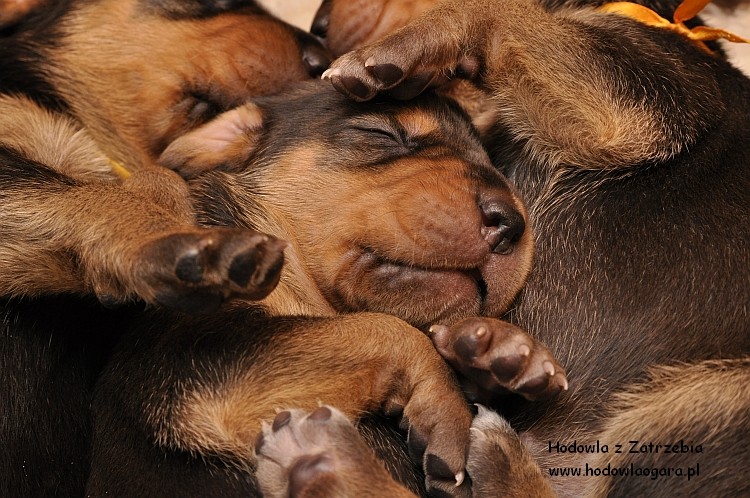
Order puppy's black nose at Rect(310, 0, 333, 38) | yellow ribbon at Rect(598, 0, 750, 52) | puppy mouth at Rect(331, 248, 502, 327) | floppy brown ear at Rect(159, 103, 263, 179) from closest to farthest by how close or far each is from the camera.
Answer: puppy mouth at Rect(331, 248, 502, 327) < floppy brown ear at Rect(159, 103, 263, 179) < yellow ribbon at Rect(598, 0, 750, 52) < puppy's black nose at Rect(310, 0, 333, 38)

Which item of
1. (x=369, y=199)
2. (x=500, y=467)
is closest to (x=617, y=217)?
(x=369, y=199)

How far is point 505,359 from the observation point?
Answer: 2867 millimetres

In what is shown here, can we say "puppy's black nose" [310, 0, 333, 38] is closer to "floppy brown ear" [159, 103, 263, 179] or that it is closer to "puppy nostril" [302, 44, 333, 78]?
"puppy nostril" [302, 44, 333, 78]

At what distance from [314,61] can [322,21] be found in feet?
1.06

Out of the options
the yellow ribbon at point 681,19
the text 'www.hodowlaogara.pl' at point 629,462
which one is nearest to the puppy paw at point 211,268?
the text 'www.hodowlaogara.pl' at point 629,462

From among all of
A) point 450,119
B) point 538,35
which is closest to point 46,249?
point 450,119

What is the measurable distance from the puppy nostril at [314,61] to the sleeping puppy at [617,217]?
568mm

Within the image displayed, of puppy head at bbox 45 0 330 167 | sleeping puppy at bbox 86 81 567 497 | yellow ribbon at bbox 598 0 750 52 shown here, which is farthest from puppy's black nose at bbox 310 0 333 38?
yellow ribbon at bbox 598 0 750 52

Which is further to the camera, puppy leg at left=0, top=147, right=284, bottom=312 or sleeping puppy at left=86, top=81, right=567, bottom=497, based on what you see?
sleeping puppy at left=86, top=81, right=567, bottom=497

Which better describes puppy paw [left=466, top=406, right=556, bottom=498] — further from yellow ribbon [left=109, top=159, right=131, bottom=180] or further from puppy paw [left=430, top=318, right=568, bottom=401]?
yellow ribbon [left=109, top=159, right=131, bottom=180]

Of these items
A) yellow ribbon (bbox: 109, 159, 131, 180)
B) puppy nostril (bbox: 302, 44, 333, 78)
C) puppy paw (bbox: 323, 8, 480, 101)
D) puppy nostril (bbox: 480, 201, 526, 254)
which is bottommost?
yellow ribbon (bbox: 109, 159, 131, 180)

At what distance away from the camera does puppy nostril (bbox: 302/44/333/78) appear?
386cm

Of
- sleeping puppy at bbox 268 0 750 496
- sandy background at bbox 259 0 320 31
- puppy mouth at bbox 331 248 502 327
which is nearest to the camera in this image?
sleeping puppy at bbox 268 0 750 496

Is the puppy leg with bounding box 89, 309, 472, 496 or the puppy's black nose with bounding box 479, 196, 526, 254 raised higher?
the puppy's black nose with bounding box 479, 196, 526, 254
